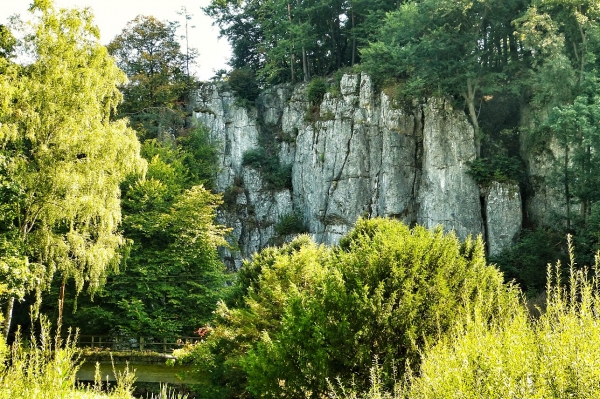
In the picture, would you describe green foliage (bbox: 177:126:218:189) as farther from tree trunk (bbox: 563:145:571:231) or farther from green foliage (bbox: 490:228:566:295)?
tree trunk (bbox: 563:145:571:231)

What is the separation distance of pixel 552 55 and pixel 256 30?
2425 cm

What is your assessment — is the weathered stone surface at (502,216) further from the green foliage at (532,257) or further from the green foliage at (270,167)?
the green foliage at (270,167)

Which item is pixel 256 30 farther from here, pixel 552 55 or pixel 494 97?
pixel 552 55

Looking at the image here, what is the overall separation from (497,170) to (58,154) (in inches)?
779

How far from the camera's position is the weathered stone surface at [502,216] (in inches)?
990

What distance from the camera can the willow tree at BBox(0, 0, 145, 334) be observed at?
47.8 ft

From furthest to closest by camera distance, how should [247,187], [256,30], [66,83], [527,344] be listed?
[256,30] → [247,187] → [66,83] → [527,344]

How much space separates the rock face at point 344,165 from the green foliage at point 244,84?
2.45ft

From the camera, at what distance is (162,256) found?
23.7 meters

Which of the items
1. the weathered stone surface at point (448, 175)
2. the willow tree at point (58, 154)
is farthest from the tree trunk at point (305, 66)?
the willow tree at point (58, 154)

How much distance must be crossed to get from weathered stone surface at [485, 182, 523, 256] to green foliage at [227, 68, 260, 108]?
1870 cm

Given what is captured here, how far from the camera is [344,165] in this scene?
3027cm

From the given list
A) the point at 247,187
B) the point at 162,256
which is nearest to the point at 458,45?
the point at 247,187

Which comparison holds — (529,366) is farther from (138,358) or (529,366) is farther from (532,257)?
(138,358)
